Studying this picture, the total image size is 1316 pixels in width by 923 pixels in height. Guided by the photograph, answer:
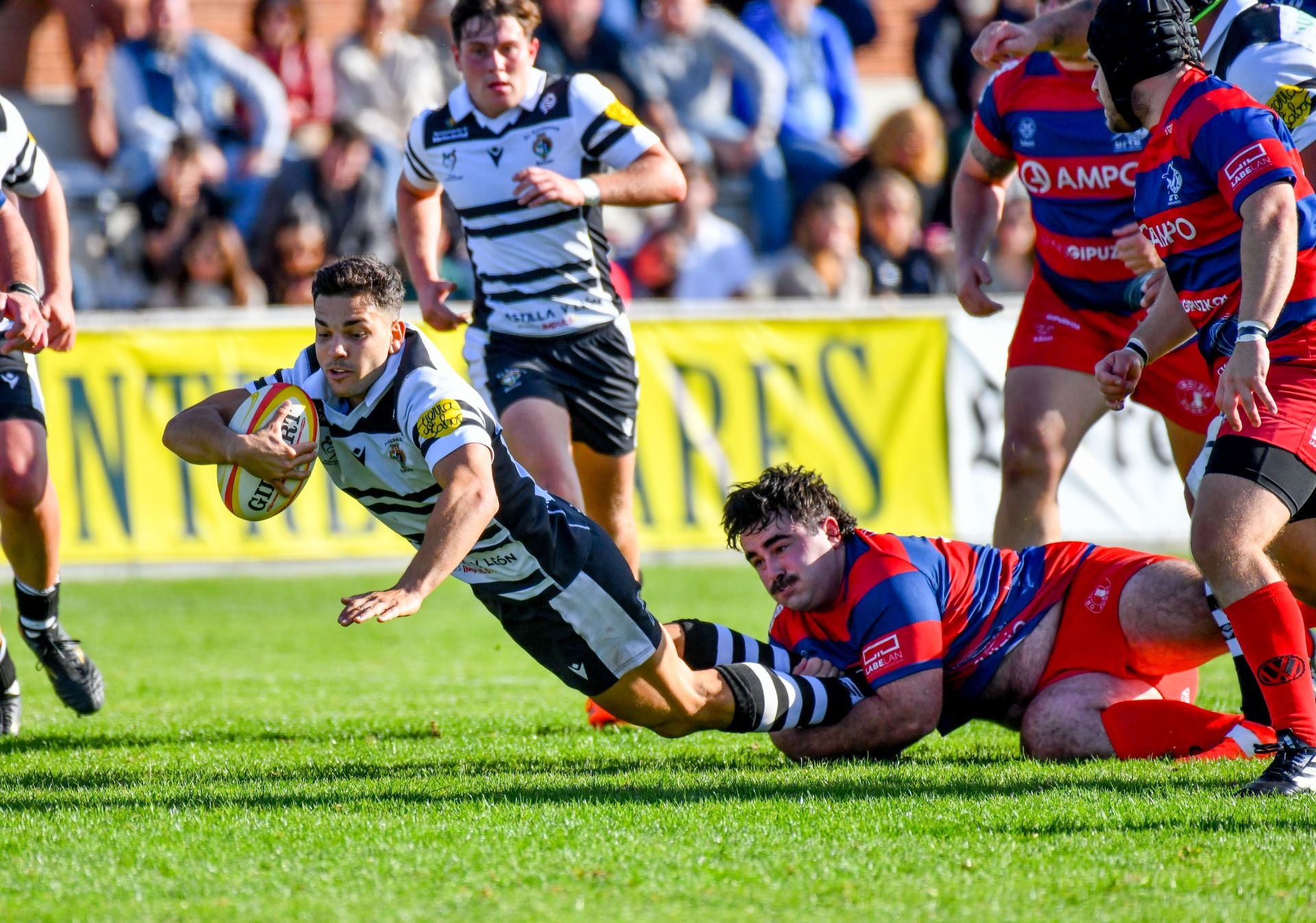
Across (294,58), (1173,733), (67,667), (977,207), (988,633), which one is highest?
(294,58)

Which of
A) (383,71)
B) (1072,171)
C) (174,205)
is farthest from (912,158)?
(1072,171)

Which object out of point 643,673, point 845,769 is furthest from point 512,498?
point 845,769

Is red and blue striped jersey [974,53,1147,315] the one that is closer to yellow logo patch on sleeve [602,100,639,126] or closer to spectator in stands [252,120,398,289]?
yellow logo patch on sleeve [602,100,639,126]

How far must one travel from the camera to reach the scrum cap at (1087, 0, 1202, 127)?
4.70 meters

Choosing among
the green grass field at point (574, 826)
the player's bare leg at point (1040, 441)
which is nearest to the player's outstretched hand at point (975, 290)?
the player's bare leg at point (1040, 441)

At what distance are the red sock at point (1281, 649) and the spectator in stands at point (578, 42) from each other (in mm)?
10884

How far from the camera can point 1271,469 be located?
451 centimetres

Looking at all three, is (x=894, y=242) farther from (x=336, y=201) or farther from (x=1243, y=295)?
(x=1243, y=295)

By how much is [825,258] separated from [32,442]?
26.9ft

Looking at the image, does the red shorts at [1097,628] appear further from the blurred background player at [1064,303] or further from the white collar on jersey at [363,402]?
the white collar on jersey at [363,402]

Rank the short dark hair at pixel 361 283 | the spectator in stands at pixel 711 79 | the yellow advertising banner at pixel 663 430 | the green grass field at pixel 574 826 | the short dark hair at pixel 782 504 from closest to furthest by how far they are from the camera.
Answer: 1. the green grass field at pixel 574 826
2. the short dark hair at pixel 361 283
3. the short dark hair at pixel 782 504
4. the yellow advertising banner at pixel 663 430
5. the spectator in stands at pixel 711 79

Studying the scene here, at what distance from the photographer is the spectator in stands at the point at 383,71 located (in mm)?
14438

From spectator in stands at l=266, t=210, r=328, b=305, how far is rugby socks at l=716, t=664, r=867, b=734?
8.15 m

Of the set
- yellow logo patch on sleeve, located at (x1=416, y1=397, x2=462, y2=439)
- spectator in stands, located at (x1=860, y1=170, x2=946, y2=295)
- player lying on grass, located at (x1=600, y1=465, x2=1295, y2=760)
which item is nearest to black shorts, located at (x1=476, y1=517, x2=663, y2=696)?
player lying on grass, located at (x1=600, y1=465, x2=1295, y2=760)
